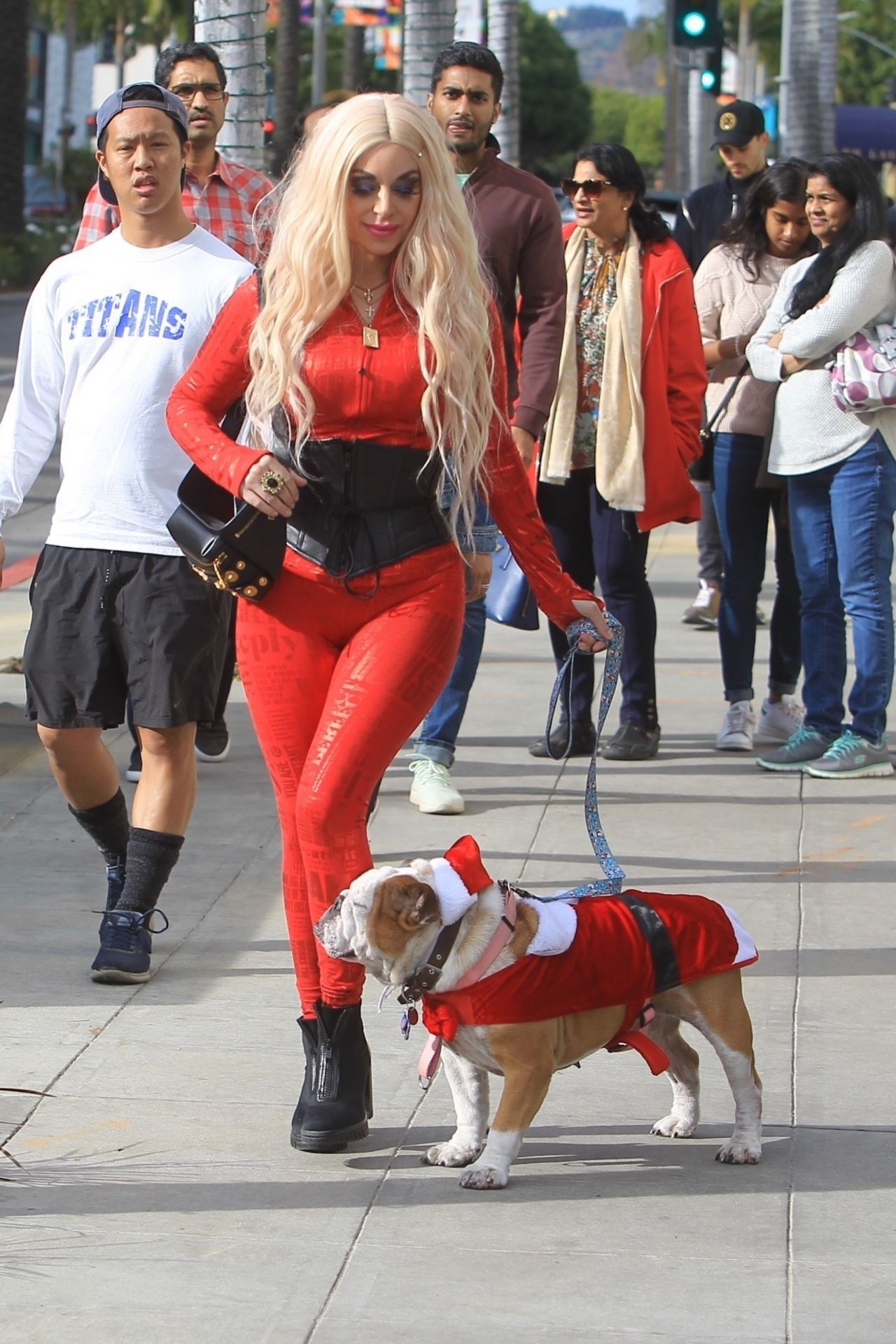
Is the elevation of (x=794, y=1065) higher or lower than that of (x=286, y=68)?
lower

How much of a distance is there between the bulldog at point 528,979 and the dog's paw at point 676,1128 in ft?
0.34

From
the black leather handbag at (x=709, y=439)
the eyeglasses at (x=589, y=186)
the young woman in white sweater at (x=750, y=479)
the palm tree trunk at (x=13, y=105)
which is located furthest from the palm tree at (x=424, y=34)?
the palm tree trunk at (x=13, y=105)

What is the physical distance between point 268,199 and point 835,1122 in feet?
7.48

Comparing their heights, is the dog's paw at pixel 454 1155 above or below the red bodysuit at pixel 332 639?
below

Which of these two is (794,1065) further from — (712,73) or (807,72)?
(807,72)

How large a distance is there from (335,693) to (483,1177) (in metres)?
0.97

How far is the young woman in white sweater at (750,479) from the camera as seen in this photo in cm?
759

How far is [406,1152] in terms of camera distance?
3.96 metres

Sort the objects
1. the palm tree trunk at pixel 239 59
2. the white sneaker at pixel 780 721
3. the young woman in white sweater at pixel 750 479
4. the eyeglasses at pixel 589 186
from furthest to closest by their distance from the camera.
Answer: the palm tree trunk at pixel 239 59
the white sneaker at pixel 780 721
the young woman in white sweater at pixel 750 479
the eyeglasses at pixel 589 186

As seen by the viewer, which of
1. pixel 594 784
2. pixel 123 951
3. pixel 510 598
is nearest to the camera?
pixel 594 784

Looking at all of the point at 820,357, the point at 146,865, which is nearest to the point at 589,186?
the point at 820,357

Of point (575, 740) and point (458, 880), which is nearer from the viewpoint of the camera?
point (458, 880)

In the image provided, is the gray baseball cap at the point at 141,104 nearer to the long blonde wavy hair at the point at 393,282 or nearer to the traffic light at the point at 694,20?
the long blonde wavy hair at the point at 393,282

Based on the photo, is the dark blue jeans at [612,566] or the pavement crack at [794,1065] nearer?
the pavement crack at [794,1065]
